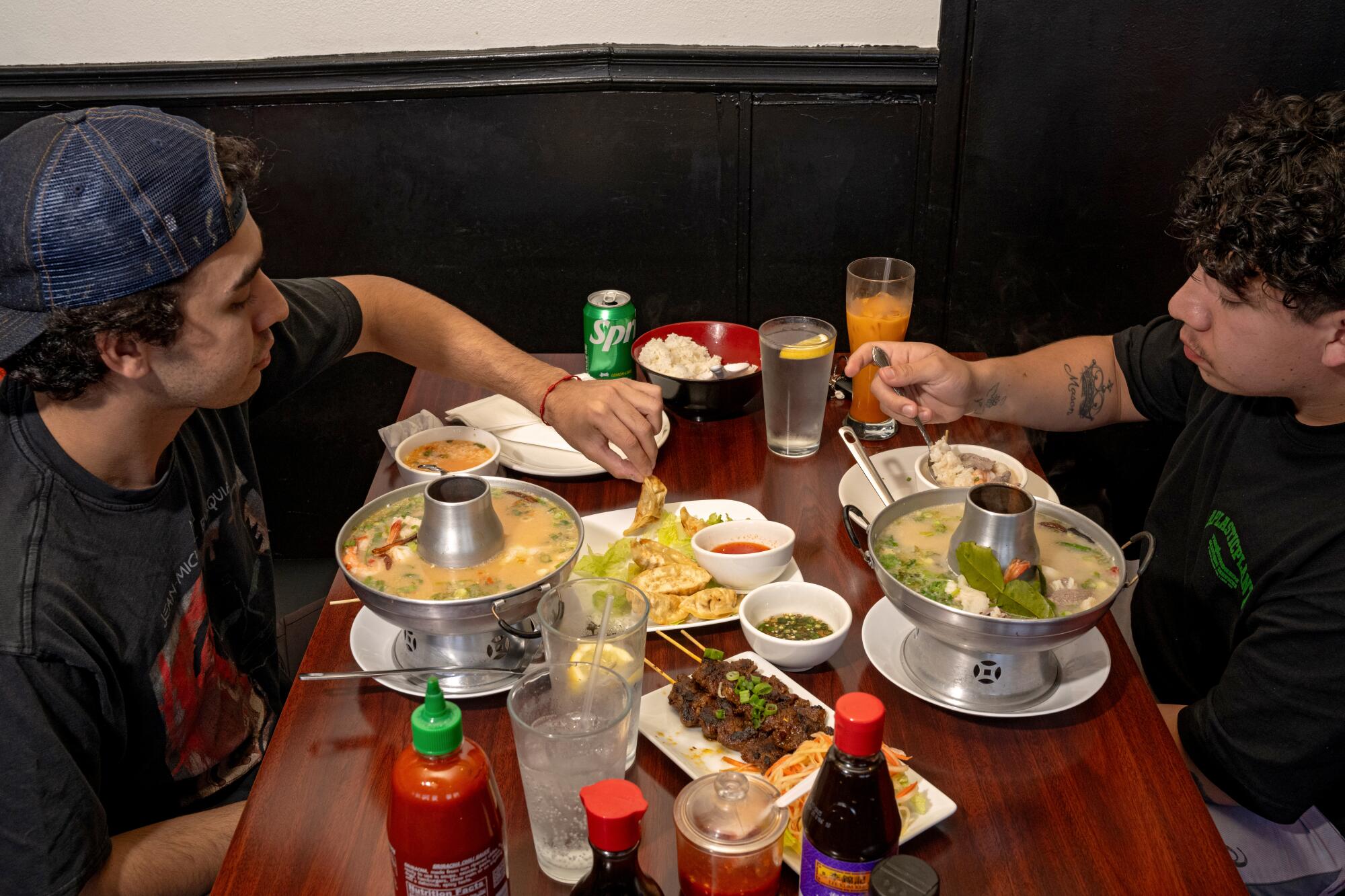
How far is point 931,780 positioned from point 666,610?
477mm

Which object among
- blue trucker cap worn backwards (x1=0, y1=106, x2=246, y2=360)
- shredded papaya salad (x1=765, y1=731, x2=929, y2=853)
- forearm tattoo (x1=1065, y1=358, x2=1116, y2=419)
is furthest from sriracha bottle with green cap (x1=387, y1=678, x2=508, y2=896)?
forearm tattoo (x1=1065, y1=358, x2=1116, y2=419)

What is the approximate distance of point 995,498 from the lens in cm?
152

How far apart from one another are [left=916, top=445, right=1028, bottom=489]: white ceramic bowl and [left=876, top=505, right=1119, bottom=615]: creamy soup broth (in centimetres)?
31

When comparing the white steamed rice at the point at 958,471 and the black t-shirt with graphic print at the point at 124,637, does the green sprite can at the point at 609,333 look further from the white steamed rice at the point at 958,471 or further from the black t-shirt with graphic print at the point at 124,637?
the white steamed rice at the point at 958,471

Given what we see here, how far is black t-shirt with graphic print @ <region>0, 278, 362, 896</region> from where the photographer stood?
4.31ft

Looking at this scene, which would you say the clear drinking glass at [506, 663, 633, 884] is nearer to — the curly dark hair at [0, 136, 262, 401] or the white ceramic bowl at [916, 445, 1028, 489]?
the curly dark hair at [0, 136, 262, 401]

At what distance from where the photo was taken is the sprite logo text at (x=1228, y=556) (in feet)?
5.73

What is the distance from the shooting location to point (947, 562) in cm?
154

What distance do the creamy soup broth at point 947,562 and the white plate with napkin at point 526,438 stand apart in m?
0.62

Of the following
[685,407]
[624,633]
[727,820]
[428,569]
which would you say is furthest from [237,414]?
[727,820]

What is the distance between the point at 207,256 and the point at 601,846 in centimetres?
102

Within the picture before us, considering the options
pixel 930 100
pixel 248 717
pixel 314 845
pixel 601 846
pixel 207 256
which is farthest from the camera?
pixel 930 100

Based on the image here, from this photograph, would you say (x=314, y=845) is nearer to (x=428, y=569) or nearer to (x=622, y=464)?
(x=428, y=569)

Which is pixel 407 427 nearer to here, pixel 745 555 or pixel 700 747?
pixel 745 555
